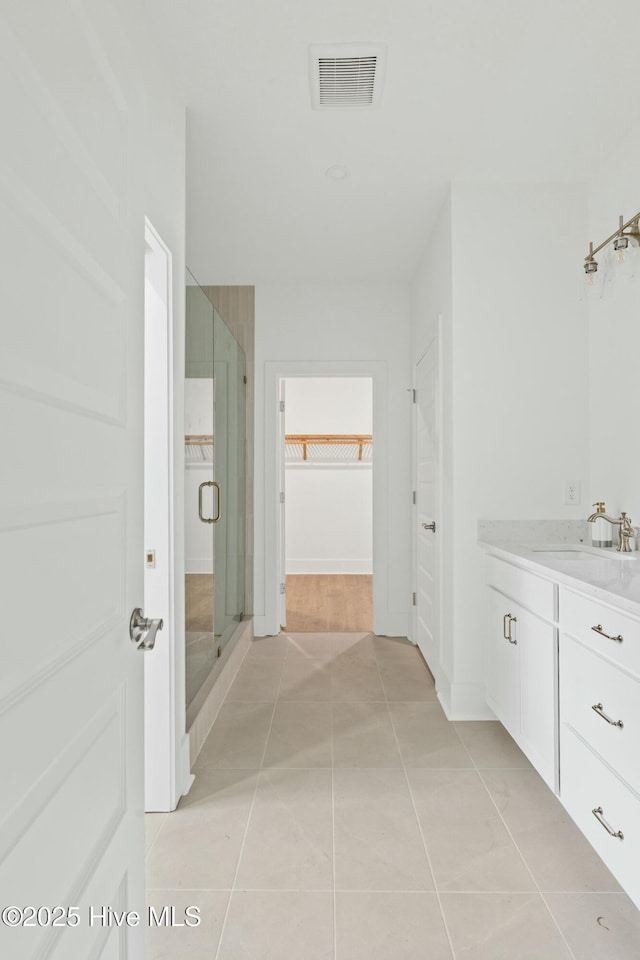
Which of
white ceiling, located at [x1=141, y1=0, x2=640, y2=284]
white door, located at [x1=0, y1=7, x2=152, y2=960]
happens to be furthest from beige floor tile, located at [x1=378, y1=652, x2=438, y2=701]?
white ceiling, located at [x1=141, y1=0, x2=640, y2=284]

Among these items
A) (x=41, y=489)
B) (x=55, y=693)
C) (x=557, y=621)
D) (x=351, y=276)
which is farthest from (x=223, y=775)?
(x=351, y=276)

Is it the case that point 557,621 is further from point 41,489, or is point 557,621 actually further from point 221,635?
point 221,635

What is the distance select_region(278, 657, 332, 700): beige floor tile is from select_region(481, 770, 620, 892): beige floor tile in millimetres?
1127

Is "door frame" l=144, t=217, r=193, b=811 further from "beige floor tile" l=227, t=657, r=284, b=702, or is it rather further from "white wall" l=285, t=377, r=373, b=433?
"white wall" l=285, t=377, r=373, b=433

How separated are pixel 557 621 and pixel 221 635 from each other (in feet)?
6.39

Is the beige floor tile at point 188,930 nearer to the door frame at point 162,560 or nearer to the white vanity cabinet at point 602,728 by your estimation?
the door frame at point 162,560

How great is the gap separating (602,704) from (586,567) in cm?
52

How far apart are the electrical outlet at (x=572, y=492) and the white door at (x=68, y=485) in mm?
2269

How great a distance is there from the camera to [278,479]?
436cm

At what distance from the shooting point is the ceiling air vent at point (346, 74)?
1.90 metres

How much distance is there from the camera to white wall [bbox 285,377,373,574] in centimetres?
692

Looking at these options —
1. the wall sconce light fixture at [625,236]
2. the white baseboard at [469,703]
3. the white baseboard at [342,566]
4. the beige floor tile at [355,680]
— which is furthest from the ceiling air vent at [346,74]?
the white baseboard at [342,566]

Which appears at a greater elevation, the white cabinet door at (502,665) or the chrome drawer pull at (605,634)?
the chrome drawer pull at (605,634)

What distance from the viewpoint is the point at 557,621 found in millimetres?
1909
